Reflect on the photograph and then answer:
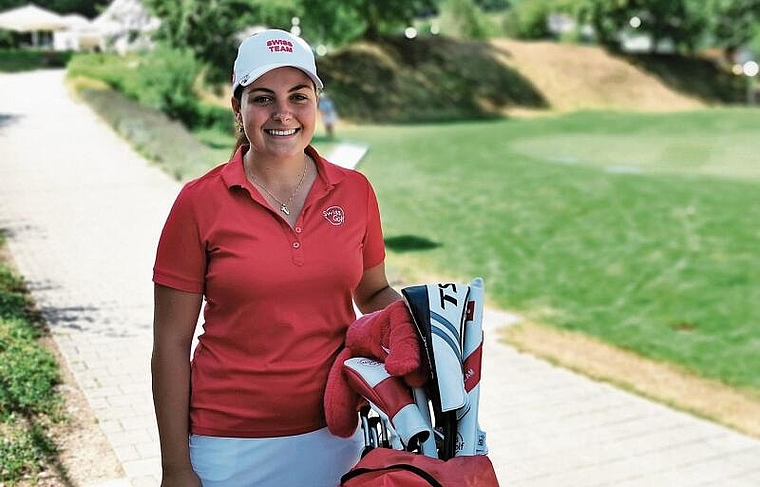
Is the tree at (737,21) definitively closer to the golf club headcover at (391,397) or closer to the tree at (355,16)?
the tree at (355,16)

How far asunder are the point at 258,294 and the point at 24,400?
12.7 ft

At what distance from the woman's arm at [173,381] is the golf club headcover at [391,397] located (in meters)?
0.43

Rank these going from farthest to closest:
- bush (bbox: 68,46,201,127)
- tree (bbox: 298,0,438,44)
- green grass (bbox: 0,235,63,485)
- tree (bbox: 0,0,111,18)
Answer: tree (bbox: 298,0,438,44)
bush (bbox: 68,46,201,127)
tree (bbox: 0,0,111,18)
green grass (bbox: 0,235,63,485)

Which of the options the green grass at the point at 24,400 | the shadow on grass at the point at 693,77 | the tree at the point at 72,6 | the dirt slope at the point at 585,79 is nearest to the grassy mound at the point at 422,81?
the dirt slope at the point at 585,79

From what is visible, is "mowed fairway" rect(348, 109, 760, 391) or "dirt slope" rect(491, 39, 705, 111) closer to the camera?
"mowed fairway" rect(348, 109, 760, 391)

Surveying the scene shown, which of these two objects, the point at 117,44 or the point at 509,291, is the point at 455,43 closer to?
the point at 117,44

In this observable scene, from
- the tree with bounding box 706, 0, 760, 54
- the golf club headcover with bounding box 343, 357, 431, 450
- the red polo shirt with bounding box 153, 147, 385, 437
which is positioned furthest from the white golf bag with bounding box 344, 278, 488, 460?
the tree with bounding box 706, 0, 760, 54

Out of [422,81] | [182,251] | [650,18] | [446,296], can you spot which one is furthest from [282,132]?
[650,18]

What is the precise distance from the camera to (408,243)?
47.2 ft

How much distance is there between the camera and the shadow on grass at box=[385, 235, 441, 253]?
13.9 m

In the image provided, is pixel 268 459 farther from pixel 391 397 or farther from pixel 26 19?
pixel 26 19

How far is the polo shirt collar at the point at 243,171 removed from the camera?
237cm

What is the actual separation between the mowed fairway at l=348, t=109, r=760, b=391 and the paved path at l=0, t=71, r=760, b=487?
193 centimetres

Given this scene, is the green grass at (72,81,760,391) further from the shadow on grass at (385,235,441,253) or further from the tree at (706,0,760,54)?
the tree at (706,0,760,54)
